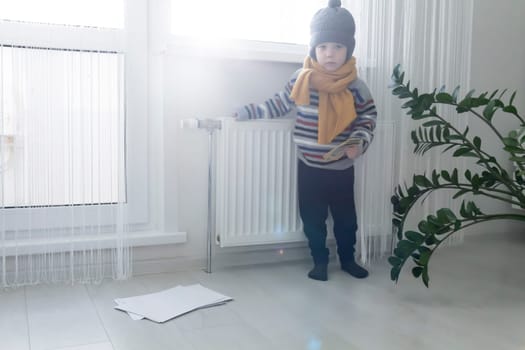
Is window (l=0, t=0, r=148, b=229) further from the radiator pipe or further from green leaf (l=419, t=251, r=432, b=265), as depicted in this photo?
green leaf (l=419, t=251, r=432, b=265)

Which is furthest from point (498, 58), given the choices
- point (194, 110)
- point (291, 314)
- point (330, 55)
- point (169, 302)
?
point (169, 302)

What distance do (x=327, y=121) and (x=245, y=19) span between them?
1.70 ft

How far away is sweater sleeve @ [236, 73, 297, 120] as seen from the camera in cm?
194

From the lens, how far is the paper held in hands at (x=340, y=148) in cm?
190

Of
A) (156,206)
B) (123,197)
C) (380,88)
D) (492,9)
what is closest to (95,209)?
(123,197)

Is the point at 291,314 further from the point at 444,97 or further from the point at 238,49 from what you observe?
the point at 238,49

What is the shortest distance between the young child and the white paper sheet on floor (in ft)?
1.36

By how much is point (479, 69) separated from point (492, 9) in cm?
28

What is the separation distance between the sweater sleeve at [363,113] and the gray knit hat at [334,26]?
0.14 metres

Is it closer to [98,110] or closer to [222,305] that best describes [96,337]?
[222,305]

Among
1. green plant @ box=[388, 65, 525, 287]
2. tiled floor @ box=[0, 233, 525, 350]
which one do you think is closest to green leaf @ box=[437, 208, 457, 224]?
green plant @ box=[388, 65, 525, 287]

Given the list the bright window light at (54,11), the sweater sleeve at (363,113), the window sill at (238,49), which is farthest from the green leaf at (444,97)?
the bright window light at (54,11)

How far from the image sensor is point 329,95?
191 centimetres

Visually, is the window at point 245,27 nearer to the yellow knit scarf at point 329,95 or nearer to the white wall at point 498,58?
the yellow knit scarf at point 329,95
